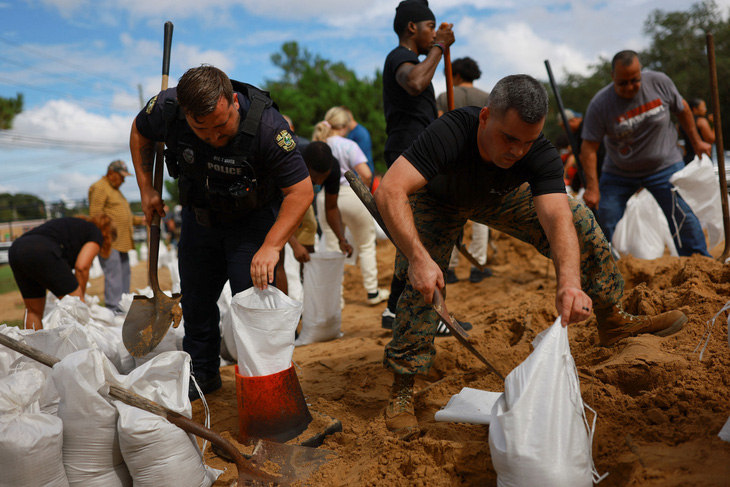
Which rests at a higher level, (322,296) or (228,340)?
(322,296)

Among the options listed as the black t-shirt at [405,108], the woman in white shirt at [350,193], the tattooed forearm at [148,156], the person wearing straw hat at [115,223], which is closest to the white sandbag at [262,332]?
the tattooed forearm at [148,156]

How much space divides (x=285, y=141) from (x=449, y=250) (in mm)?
987

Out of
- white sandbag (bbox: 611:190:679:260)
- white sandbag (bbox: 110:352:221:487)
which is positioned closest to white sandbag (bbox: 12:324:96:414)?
white sandbag (bbox: 110:352:221:487)

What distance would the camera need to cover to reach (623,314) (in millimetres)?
2957

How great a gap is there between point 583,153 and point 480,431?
3.28 m

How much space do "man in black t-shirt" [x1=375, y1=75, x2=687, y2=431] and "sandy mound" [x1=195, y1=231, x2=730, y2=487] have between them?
24 centimetres

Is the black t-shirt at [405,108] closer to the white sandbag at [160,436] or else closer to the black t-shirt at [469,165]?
the black t-shirt at [469,165]

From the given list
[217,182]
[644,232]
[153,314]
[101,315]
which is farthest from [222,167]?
[644,232]

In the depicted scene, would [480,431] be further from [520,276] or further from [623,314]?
[520,276]

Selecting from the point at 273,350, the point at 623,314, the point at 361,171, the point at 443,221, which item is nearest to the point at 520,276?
the point at 361,171

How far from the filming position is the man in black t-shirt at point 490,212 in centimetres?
220

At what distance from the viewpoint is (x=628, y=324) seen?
9.78 feet

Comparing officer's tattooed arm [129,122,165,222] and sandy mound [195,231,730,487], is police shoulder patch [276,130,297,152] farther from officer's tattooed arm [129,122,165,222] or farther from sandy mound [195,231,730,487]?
sandy mound [195,231,730,487]

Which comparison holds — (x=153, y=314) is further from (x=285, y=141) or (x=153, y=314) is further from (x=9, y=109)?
(x=9, y=109)
